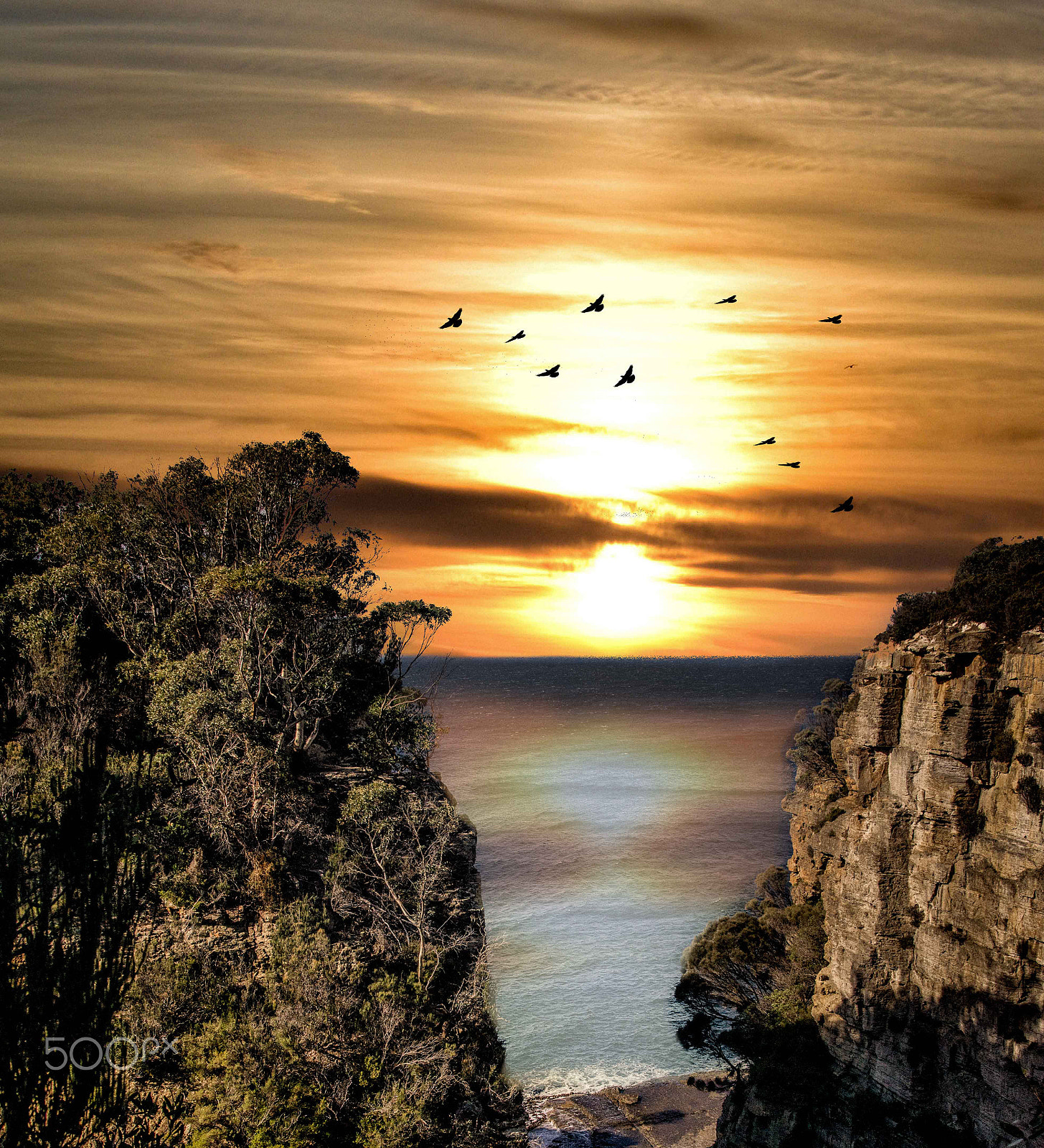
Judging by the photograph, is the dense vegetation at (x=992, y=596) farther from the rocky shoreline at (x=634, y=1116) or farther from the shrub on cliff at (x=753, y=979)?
the rocky shoreline at (x=634, y=1116)

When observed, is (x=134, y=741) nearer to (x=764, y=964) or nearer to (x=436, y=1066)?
(x=436, y=1066)

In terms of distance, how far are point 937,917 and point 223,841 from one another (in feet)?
76.3

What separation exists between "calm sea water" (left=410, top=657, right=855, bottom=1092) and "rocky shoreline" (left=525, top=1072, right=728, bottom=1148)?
1.53 m

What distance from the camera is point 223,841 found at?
30.3 metres

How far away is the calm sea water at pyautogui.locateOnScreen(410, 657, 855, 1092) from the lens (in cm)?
5356

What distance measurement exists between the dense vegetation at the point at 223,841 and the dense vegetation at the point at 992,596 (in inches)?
786

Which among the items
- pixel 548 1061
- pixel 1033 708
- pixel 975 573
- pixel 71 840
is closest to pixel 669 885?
pixel 548 1061

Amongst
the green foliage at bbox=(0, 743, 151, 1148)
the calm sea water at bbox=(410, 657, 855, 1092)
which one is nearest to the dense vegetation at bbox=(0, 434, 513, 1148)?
the green foliage at bbox=(0, 743, 151, 1148)

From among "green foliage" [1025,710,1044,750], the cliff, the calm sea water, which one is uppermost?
"green foliage" [1025,710,1044,750]

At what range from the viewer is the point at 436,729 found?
134 ft

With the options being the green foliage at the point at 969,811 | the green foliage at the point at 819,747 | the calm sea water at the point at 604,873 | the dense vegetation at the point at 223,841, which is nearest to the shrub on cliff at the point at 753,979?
the calm sea water at the point at 604,873

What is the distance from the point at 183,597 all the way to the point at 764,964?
1356 inches

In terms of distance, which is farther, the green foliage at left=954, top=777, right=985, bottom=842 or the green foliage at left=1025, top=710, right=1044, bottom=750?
the green foliage at left=954, top=777, right=985, bottom=842

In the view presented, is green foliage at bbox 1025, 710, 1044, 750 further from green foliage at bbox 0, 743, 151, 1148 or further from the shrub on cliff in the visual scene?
green foliage at bbox 0, 743, 151, 1148
